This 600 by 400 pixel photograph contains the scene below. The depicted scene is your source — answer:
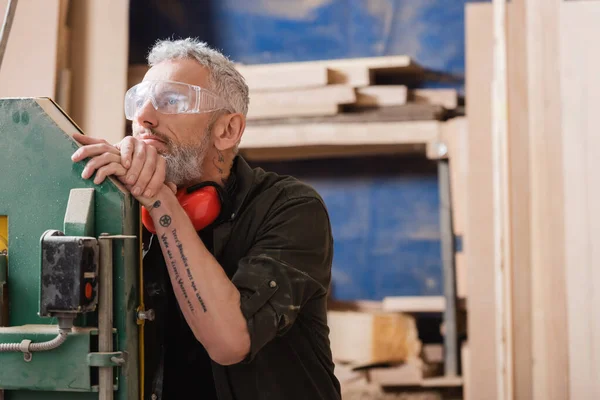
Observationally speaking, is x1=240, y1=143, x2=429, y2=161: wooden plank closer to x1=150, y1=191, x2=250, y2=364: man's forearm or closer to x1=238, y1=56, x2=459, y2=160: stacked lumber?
x1=238, y1=56, x2=459, y2=160: stacked lumber

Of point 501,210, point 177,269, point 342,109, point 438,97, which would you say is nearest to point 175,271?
point 177,269

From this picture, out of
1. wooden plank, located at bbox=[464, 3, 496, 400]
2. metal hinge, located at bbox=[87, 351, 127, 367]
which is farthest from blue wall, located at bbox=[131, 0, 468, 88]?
metal hinge, located at bbox=[87, 351, 127, 367]

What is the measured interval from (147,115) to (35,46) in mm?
2234

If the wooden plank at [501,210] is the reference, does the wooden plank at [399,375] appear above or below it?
below

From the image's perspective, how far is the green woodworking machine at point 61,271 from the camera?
1.39m

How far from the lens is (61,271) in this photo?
4.50ft

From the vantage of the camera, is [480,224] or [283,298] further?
[480,224]

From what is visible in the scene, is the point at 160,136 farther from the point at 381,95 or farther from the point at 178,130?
the point at 381,95

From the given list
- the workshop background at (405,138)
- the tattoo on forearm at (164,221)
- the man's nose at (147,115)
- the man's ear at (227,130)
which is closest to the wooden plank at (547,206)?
the workshop background at (405,138)

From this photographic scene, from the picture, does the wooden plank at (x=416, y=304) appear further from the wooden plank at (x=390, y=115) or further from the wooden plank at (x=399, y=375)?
the wooden plank at (x=390, y=115)

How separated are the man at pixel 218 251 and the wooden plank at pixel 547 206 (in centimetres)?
117

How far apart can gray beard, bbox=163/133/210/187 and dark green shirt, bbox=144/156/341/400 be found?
119mm

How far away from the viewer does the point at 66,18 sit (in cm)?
403

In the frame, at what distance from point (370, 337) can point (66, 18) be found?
2.41 meters
